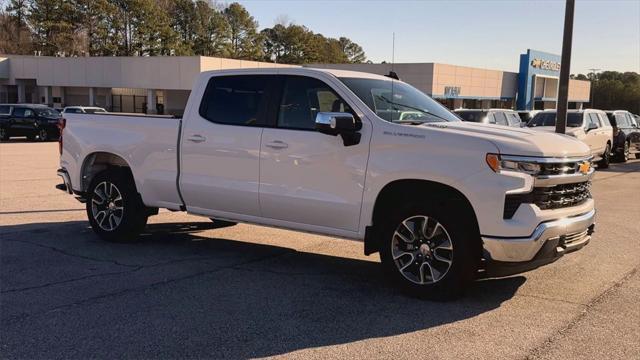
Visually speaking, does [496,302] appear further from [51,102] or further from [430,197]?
[51,102]

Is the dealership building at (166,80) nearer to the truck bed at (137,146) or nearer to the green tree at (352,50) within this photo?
the truck bed at (137,146)

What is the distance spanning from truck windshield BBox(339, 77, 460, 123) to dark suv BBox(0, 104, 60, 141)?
25628mm

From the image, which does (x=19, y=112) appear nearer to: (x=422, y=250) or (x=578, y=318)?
(x=422, y=250)

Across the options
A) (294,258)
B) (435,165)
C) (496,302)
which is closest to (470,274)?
(496,302)

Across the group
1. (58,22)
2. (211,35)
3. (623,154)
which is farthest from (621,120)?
(211,35)

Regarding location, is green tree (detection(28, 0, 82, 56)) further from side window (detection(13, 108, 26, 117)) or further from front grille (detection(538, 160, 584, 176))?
front grille (detection(538, 160, 584, 176))

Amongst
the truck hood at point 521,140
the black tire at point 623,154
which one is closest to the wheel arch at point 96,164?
the truck hood at point 521,140

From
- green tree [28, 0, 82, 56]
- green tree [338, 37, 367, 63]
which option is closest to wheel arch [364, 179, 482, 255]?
green tree [28, 0, 82, 56]

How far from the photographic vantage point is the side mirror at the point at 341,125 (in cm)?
555

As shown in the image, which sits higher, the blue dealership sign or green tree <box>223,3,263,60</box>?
green tree <box>223,3,263,60</box>

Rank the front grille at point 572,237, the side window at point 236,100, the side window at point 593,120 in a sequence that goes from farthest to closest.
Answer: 1. the side window at point 593,120
2. the side window at point 236,100
3. the front grille at point 572,237

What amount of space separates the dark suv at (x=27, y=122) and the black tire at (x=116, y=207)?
23.0 meters

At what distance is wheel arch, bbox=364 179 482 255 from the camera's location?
5.33 metres

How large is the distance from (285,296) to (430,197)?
158 cm
